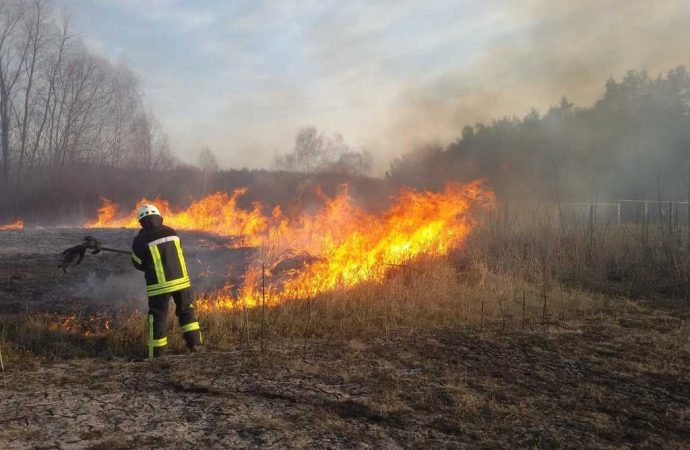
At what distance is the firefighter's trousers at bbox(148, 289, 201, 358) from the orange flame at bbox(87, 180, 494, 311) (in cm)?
142

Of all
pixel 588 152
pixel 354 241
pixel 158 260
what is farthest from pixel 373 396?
pixel 588 152

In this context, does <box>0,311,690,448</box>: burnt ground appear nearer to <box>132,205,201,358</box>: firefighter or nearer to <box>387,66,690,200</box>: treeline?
<box>132,205,201,358</box>: firefighter

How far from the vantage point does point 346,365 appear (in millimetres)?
5426

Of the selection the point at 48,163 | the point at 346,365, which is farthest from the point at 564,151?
the point at 48,163

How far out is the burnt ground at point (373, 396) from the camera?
145 inches

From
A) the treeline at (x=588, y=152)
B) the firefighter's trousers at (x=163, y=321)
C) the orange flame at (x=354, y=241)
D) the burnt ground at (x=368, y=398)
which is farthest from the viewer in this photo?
the treeline at (x=588, y=152)

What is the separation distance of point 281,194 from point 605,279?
21882 mm

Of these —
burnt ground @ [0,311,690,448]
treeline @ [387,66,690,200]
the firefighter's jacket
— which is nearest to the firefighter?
the firefighter's jacket

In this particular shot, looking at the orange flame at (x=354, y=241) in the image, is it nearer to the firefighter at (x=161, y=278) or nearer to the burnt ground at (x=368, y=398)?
the firefighter at (x=161, y=278)

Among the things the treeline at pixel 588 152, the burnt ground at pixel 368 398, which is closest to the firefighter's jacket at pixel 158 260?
the burnt ground at pixel 368 398

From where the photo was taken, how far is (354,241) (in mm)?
9727

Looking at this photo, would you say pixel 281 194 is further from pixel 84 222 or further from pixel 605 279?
pixel 605 279

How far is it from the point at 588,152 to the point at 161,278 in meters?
20.1

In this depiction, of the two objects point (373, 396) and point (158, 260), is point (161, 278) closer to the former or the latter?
point (158, 260)
